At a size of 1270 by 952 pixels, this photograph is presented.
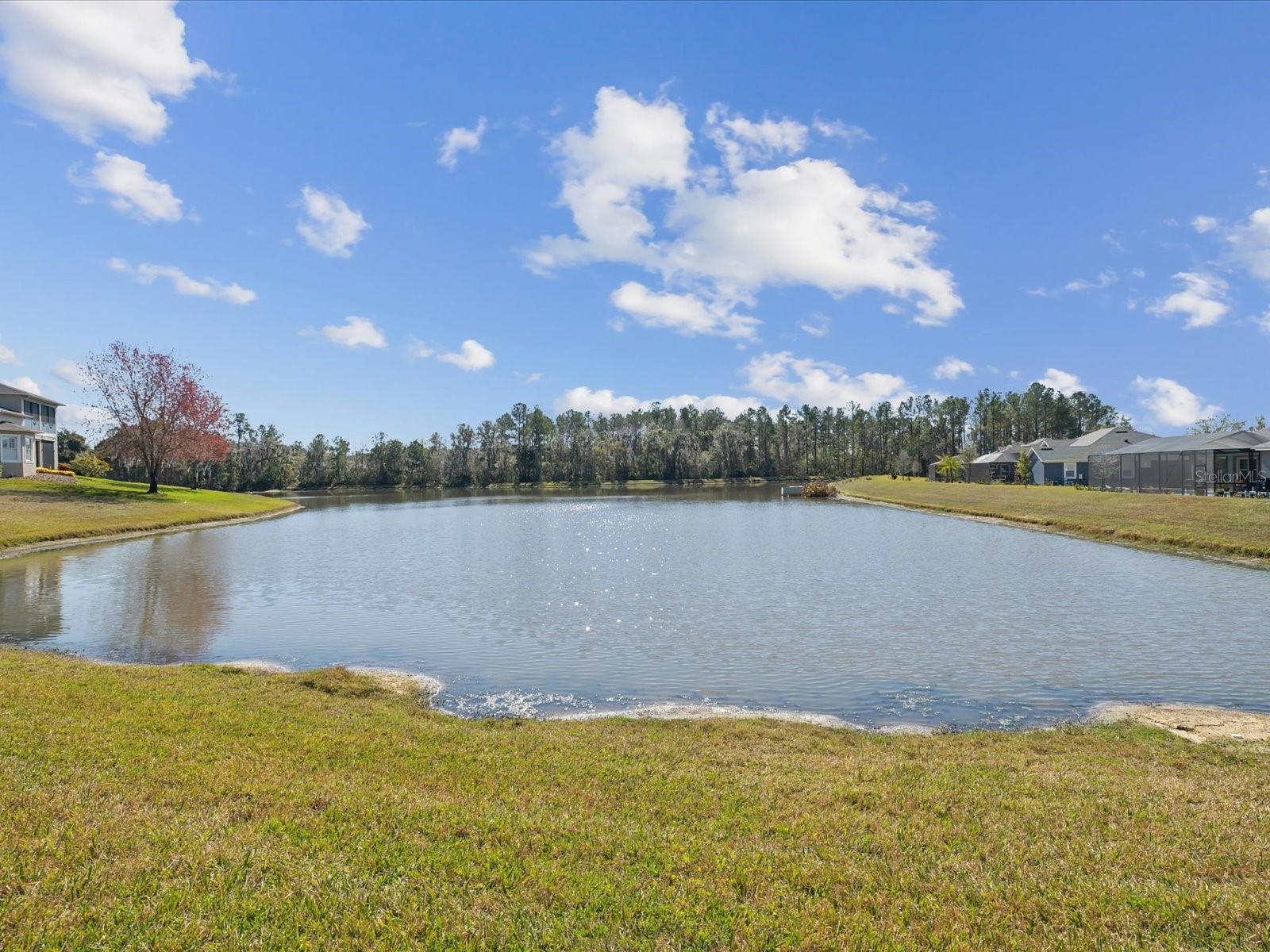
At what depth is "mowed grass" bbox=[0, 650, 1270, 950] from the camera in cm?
527

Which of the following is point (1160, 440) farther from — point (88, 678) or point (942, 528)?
point (88, 678)

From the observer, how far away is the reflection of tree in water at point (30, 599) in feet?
63.9

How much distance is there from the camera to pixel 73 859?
5.79 m

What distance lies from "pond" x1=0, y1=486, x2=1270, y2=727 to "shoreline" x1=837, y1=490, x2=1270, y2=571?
128cm

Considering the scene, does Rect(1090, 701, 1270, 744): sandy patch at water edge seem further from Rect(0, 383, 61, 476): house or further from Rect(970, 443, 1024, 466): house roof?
Rect(970, 443, 1024, 466): house roof

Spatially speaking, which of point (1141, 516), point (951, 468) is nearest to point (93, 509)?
point (1141, 516)

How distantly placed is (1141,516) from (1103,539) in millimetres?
5116

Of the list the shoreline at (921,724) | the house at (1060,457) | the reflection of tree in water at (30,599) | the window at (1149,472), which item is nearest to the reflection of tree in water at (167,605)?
the reflection of tree in water at (30,599)

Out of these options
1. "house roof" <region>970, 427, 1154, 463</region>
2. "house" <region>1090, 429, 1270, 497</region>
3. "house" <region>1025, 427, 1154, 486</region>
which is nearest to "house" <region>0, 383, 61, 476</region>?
"house" <region>1090, 429, 1270, 497</region>

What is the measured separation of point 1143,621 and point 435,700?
19.0 metres

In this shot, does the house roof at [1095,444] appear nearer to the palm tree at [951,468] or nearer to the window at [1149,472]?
the palm tree at [951,468]

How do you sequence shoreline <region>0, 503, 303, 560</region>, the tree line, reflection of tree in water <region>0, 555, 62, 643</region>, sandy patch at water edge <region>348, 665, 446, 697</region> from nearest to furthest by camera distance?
sandy patch at water edge <region>348, 665, 446, 697</region>, reflection of tree in water <region>0, 555, 62, 643</region>, shoreline <region>0, 503, 303, 560</region>, the tree line

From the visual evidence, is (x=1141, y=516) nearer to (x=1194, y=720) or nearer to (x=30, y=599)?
(x=1194, y=720)

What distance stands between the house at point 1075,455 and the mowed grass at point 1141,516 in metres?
16.1
